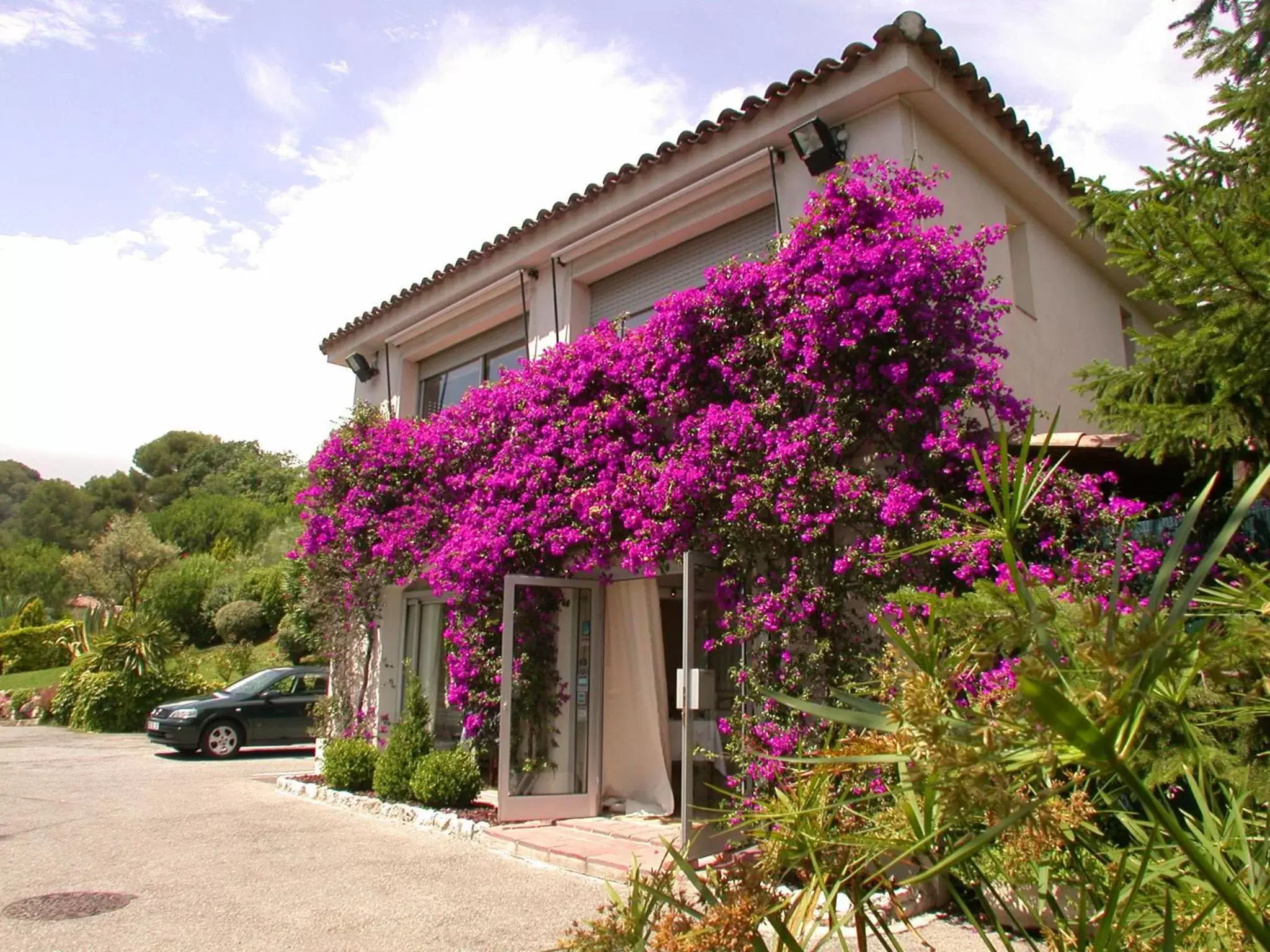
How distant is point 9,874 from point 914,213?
852 cm

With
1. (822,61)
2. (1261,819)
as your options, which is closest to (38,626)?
(822,61)

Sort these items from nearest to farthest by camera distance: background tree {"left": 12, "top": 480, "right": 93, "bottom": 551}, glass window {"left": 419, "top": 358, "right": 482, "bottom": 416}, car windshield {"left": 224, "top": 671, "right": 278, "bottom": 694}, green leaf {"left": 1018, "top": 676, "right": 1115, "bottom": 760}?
green leaf {"left": 1018, "top": 676, "right": 1115, "bottom": 760} → glass window {"left": 419, "top": 358, "right": 482, "bottom": 416} → car windshield {"left": 224, "top": 671, "right": 278, "bottom": 694} → background tree {"left": 12, "top": 480, "right": 93, "bottom": 551}

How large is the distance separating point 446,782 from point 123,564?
3596 centimetres

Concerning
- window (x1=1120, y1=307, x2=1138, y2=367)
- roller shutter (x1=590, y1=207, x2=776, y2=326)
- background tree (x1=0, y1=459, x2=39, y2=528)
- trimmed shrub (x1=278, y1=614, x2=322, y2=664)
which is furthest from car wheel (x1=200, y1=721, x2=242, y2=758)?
background tree (x1=0, y1=459, x2=39, y2=528)

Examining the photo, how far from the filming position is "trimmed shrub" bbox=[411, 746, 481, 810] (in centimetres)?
923

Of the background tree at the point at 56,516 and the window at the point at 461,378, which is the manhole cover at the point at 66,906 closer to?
the window at the point at 461,378

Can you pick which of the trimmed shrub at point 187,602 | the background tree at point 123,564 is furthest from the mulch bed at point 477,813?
the background tree at point 123,564

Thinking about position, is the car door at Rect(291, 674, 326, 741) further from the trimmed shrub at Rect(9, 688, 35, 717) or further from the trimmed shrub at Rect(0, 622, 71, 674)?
the trimmed shrub at Rect(0, 622, 71, 674)

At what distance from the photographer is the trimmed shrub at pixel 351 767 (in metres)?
10.6

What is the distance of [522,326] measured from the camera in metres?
12.1

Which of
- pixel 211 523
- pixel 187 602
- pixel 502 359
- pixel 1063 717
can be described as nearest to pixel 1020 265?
pixel 502 359

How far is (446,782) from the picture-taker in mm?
9219

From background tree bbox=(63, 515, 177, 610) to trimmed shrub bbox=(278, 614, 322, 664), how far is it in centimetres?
1697

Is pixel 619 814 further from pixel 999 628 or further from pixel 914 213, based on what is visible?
pixel 999 628
